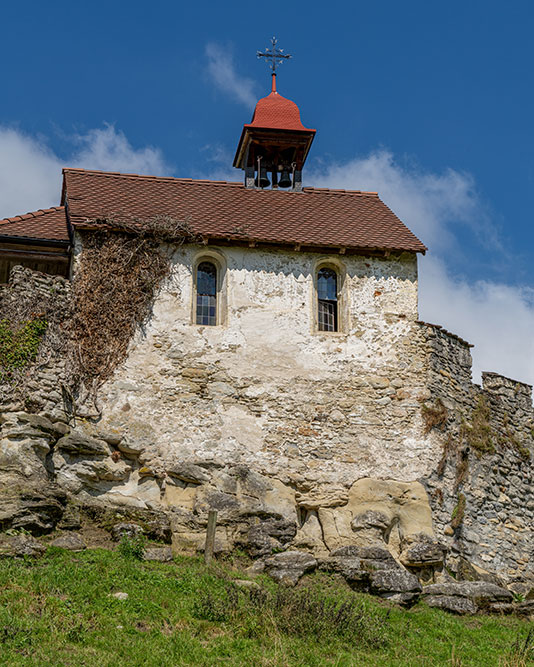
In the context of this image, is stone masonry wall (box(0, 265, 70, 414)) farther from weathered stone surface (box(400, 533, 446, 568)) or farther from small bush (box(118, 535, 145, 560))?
weathered stone surface (box(400, 533, 446, 568))

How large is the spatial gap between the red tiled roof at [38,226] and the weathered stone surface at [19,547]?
7.77 meters

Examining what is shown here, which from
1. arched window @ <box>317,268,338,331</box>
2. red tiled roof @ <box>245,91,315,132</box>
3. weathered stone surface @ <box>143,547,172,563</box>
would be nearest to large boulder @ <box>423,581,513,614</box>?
weathered stone surface @ <box>143,547,172,563</box>

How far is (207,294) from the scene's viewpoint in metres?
20.9

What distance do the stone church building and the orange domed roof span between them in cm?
355

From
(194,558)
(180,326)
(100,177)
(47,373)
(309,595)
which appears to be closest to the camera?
(309,595)

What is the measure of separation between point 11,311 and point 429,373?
971cm

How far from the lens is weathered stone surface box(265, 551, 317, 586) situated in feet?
52.3

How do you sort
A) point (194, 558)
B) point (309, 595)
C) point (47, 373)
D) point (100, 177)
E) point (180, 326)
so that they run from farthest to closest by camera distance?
point (100, 177) → point (180, 326) → point (47, 373) → point (194, 558) → point (309, 595)

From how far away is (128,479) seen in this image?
18.6m

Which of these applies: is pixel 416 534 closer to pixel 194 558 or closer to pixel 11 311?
pixel 194 558

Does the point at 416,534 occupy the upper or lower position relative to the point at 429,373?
lower

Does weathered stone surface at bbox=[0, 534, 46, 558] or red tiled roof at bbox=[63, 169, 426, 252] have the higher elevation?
red tiled roof at bbox=[63, 169, 426, 252]

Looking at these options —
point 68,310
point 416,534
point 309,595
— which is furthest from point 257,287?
point 309,595

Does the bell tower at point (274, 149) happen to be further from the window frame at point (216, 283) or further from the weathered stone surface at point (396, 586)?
the weathered stone surface at point (396, 586)
